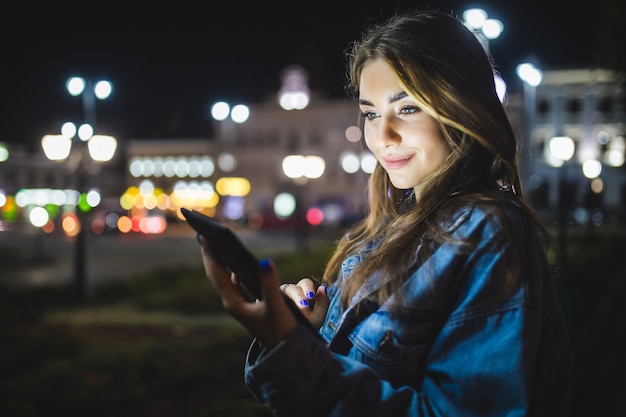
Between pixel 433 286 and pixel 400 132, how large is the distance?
1.45ft

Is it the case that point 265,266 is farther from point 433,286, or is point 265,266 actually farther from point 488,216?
point 488,216

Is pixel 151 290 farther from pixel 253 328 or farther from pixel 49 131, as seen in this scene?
pixel 253 328

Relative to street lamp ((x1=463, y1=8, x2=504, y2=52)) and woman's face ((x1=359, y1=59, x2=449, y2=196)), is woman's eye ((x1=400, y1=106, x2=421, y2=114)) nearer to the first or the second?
woman's face ((x1=359, y1=59, x2=449, y2=196))

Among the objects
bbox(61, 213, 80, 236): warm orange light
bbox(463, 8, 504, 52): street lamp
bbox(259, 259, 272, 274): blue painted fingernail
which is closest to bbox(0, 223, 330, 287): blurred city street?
bbox(61, 213, 80, 236): warm orange light

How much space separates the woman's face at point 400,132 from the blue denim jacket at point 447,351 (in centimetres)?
21

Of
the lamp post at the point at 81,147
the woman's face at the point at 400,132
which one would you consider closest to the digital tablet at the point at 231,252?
the woman's face at the point at 400,132

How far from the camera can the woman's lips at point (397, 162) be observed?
5.76 feet

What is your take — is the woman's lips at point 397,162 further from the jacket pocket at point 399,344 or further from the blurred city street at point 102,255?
the blurred city street at point 102,255

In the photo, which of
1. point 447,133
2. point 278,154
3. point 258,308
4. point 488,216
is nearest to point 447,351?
point 488,216

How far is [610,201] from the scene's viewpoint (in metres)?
56.8

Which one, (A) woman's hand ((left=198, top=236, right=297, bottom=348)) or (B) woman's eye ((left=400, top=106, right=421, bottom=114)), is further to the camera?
(B) woman's eye ((left=400, top=106, right=421, bottom=114))

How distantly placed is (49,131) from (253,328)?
15.1 metres

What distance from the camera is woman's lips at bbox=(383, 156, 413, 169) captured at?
176 cm

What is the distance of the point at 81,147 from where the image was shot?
1343cm
